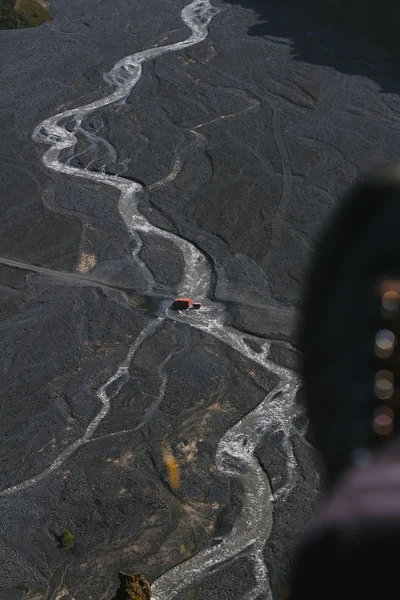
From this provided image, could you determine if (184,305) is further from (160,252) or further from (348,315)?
(348,315)

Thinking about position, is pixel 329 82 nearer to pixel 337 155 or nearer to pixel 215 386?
pixel 337 155

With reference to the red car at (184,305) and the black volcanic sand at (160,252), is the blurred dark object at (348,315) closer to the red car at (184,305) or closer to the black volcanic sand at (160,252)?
the black volcanic sand at (160,252)

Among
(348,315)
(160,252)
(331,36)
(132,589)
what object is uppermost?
(348,315)

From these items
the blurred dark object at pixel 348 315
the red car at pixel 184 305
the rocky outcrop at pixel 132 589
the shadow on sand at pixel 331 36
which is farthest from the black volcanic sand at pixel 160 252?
the blurred dark object at pixel 348 315

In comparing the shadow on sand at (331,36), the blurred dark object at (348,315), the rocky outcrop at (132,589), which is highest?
the blurred dark object at (348,315)

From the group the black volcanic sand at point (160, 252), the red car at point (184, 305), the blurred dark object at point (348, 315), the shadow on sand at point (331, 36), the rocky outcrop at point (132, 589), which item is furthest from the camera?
the shadow on sand at point (331, 36)


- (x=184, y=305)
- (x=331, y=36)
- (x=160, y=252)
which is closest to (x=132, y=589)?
(x=184, y=305)
